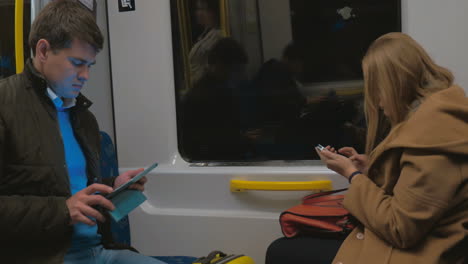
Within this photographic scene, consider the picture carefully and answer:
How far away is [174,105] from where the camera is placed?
231cm

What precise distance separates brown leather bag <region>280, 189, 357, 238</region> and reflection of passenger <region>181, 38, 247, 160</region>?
1.96 ft

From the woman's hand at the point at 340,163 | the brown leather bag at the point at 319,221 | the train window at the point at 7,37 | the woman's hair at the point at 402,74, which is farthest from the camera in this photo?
the train window at the point at 7,37

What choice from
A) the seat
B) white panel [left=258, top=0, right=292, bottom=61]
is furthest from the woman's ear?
white panel [left=258, top=0, right=292, bottom=61]

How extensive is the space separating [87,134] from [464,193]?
127 centimetres

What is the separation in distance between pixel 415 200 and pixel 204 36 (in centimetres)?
139

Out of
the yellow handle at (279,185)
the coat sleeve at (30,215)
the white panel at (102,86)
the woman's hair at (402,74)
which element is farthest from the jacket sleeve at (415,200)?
the white panel at (102,86)

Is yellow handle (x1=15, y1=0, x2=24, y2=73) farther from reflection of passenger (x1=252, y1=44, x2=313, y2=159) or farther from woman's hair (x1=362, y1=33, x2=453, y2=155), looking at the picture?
woman's hair (x1=362, y1=33, x2=453, y2=155)

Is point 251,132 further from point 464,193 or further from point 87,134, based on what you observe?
point 464,193

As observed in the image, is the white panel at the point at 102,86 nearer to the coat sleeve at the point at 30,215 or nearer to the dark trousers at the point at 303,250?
the coat sleeve at the point at 30,215

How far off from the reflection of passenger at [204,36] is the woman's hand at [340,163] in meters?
0.88

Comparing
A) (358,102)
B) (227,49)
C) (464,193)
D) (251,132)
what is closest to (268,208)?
(251,132)

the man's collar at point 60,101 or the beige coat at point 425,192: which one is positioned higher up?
the man's collar at point 60,101

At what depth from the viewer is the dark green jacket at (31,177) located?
4.25 ft

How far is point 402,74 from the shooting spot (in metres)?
1.40
